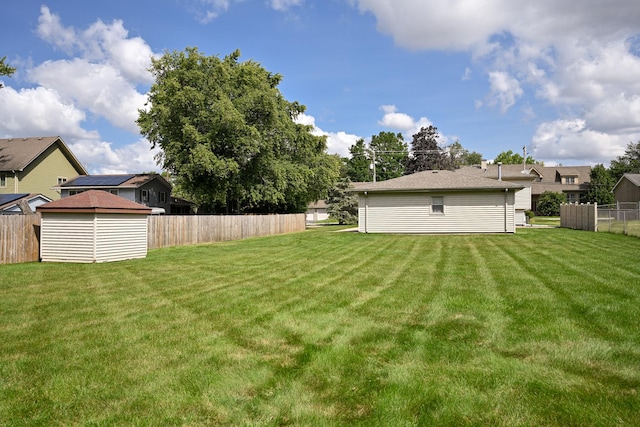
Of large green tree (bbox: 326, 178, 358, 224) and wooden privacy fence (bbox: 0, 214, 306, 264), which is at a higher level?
large green tree (bbox: 326, 178, 358, 224)

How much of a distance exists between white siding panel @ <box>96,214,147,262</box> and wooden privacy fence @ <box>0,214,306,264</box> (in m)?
2.40

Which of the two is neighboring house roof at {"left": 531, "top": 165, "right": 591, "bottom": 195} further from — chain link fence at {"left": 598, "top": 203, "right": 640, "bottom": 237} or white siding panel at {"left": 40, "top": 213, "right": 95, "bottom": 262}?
white siding panel at {"left": 40, "top": 213, "right": 95, "bottom": 262}

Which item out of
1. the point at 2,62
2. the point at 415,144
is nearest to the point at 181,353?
the point at 2,62

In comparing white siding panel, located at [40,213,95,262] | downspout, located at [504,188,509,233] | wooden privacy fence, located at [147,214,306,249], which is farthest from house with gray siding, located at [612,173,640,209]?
white siding panel, located at [40,213,95,262]

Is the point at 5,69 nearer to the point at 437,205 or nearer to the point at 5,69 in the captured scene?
the point at 5,69

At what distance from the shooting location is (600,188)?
50.8 m

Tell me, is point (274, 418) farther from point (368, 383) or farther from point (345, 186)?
point (345, 186)

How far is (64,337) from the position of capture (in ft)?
17.9

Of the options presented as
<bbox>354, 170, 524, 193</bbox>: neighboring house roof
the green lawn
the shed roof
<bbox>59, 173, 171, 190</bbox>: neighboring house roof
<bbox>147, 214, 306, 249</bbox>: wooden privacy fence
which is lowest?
the green lawn

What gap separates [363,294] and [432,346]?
2924 millimetres

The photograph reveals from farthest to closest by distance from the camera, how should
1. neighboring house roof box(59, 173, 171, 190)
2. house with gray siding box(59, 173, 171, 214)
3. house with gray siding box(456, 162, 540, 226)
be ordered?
neighboring house roof box(59, 173, 171, 190)
house with gray siding box(59, 173, 171, 214)
house with gray siding box(456, 162, 540, 226)

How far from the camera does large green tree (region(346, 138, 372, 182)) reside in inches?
2995

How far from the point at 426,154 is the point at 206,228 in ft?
146

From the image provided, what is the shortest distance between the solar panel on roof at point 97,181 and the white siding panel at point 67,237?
2586 cm
